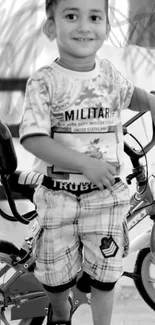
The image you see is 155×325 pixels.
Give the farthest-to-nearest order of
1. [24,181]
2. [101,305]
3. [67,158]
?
[24,181], [101,305], [67,158]

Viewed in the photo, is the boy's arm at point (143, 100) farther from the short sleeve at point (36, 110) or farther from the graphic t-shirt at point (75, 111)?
the short sleeve at point (36, 110)

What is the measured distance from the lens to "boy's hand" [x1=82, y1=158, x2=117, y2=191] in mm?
1008

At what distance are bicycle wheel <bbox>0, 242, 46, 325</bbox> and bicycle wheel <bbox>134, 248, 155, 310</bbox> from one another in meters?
0.27

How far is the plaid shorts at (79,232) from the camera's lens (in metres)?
1.06

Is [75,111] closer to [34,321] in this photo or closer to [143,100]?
[143,100]

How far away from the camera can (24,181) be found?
4.26 feet

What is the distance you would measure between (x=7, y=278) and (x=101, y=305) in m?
0.42

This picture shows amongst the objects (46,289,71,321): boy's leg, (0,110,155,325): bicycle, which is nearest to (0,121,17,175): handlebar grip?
(0,110,155,325): bicycle

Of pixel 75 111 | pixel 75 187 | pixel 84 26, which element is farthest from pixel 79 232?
pixel 84 26

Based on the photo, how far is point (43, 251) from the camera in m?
1.08

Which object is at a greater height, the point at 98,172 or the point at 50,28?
the point at 50,28

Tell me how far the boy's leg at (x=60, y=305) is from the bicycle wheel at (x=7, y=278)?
0.23 metres

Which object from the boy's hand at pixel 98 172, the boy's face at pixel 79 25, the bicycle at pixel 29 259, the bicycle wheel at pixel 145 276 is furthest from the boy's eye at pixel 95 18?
the bicycle wheel at pixel 145 276

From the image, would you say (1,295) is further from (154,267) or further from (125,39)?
(125,39)
